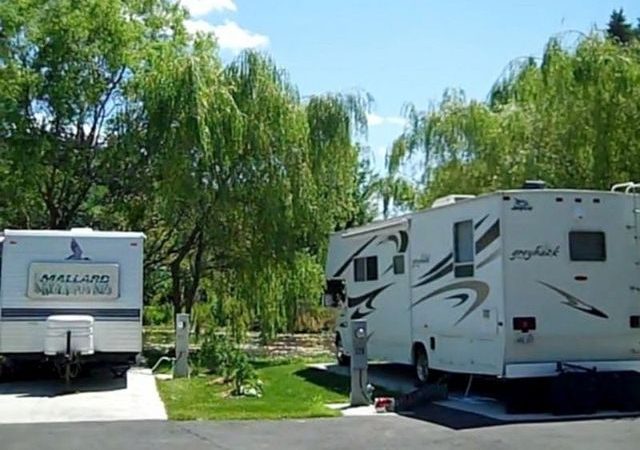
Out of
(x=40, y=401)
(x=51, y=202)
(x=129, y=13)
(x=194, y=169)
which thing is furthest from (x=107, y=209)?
(x=40, y=401)

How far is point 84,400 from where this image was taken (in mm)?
14062

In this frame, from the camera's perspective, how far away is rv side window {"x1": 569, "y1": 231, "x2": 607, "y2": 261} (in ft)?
41.4

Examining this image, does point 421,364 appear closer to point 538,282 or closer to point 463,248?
point 463,248

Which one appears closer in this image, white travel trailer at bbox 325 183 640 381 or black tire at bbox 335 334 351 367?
white travel trailer at bbox 325 183 640 381

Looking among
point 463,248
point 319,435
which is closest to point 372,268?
point 463,248

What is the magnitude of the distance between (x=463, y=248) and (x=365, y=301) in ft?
15.6

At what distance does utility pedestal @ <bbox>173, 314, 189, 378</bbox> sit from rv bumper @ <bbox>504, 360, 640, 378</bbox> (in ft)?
21.5

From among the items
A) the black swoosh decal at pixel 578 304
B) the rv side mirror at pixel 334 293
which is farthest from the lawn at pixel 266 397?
the black swoosh decal at pixel 578 304

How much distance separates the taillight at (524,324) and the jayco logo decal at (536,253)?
77 centimetres

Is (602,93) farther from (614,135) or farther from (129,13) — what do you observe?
(129,13)

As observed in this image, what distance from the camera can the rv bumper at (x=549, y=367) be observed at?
12.1 m

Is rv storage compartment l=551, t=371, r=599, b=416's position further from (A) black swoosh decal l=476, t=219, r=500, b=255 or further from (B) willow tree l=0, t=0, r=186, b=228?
(B) willow tree l=0, t=0, r=186, b=228

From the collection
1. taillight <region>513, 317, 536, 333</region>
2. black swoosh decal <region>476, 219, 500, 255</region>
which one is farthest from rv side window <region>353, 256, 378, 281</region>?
taillight <region>513, 317, 536, 333</region>

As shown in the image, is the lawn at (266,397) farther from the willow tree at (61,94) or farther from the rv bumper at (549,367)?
the willow tree at (61,94)
